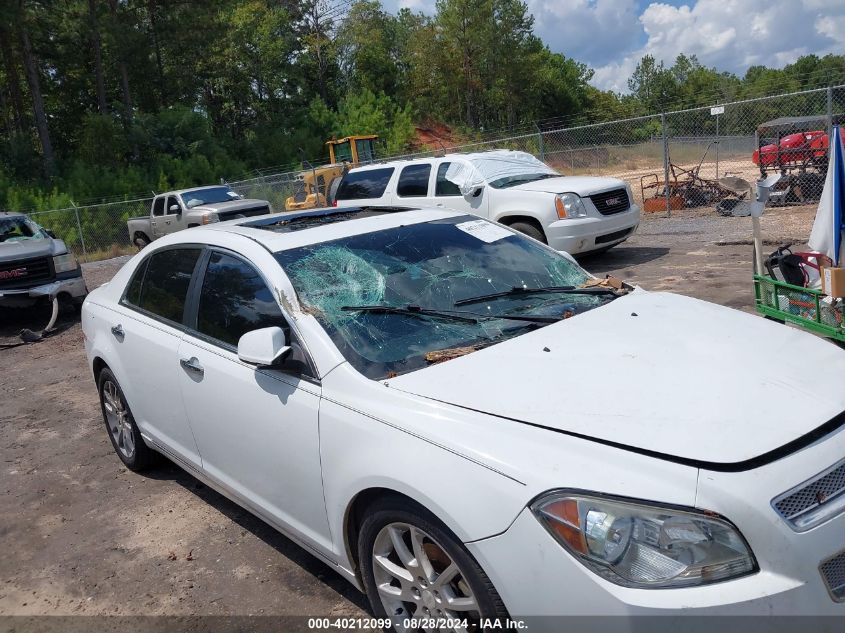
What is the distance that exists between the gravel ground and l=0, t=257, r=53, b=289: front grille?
3.82m

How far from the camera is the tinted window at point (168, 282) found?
405 centimetres

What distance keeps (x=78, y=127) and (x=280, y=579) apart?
44063mm

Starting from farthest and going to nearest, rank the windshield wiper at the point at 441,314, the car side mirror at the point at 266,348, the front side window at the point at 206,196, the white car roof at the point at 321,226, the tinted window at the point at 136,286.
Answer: the front side window at the point at 206,196
the tinted window at the point at 136,286
the white car roof at the point at 321,226
the windshield wiper at the point at 441,314
the car side mirror at the point at 266,348

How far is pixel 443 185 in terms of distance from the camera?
11.4 meters

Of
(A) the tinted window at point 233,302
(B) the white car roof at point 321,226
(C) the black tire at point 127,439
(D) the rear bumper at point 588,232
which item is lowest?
(C) the black tire at point 127,439

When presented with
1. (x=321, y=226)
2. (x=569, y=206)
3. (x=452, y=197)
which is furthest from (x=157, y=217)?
(x=321, y=226)

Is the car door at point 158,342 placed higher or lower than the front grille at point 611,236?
higher

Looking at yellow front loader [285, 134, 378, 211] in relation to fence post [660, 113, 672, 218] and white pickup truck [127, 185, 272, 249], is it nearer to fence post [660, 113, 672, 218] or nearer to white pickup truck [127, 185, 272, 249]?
white pickup truck [127, 185, 272, 249]

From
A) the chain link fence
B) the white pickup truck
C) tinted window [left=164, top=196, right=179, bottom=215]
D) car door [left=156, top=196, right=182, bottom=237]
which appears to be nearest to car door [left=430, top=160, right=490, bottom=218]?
the chain link fence

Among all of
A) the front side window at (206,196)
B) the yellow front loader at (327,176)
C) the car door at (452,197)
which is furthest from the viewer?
the yellow front loader at (327,176)

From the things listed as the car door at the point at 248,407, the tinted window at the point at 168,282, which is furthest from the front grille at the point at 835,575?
the tinted window at the point at 168,282

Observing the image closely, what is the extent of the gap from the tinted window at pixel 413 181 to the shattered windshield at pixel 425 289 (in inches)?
295

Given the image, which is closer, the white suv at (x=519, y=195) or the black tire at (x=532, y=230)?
the white suv at (x=519, y=195)

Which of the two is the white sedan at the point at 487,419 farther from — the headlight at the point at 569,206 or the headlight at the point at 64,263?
the headlight at the point at 64,263
